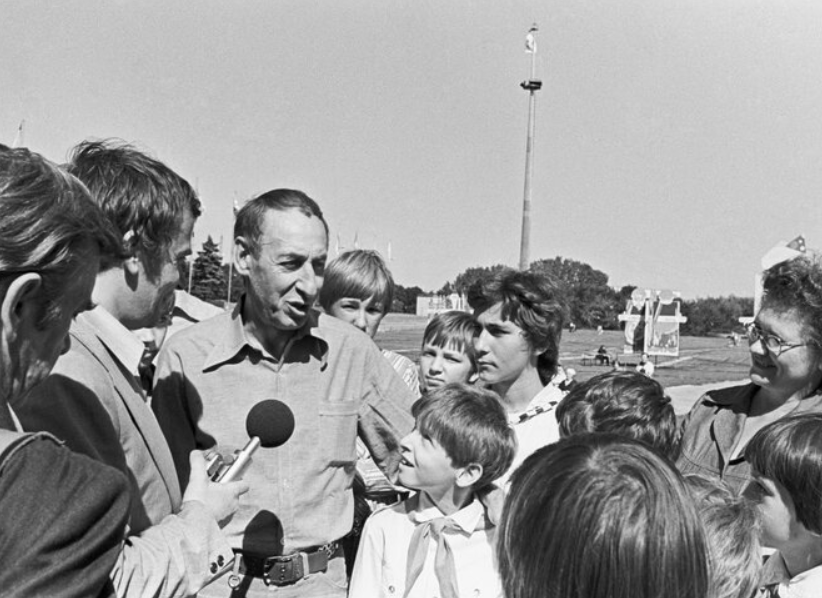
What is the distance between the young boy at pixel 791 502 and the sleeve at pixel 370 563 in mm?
1610

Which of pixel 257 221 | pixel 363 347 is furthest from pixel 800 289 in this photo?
pixel 257 221

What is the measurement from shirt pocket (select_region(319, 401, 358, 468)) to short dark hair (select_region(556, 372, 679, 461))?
101 centimetres

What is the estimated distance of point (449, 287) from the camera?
269 feet

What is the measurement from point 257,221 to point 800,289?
8.72 ft

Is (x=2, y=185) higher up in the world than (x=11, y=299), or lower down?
higher up

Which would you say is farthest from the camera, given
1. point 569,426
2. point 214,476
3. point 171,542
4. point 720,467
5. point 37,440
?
point 720,467

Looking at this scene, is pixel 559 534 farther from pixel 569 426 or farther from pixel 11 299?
pixel 569 426

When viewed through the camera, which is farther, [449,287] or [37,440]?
[449,287]

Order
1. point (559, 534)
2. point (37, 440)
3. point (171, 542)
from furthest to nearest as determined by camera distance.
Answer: point (171, 542)
point (559, 534)
point (37, 440)

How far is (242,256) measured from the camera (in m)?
4.16

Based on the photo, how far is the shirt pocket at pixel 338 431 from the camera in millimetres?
3971

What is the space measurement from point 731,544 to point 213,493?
1.53 metres

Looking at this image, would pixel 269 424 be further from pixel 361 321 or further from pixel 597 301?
pixel 597 301

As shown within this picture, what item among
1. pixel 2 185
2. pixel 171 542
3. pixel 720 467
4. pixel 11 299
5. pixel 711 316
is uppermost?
pixel 2 185
